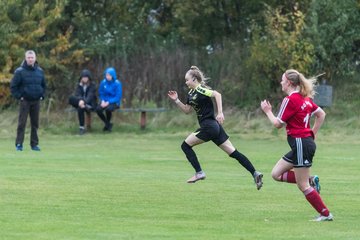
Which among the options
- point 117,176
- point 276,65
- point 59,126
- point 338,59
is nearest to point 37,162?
point 117,176

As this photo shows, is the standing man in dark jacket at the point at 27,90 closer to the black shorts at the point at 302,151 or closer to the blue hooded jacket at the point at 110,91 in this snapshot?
the blue hooded jacket at the point at 110,91

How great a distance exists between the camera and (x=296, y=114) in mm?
11453

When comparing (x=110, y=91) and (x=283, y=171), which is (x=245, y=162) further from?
(x=110, y=91)

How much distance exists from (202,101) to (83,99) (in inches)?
511

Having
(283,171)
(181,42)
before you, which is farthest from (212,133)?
(181,42)

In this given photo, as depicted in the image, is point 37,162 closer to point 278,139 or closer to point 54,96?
point 278,139

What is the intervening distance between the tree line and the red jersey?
18169mm

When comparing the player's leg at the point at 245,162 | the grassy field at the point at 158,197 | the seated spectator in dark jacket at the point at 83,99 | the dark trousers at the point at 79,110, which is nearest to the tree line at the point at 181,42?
the seated spectator in dark jacket at the point at 83,99

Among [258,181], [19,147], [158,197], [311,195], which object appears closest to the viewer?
[311,195]

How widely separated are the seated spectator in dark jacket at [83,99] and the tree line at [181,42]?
2790mm

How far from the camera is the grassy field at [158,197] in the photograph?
10414 mm

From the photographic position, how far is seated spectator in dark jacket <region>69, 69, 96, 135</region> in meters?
28.1

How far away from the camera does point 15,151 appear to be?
73.0ft

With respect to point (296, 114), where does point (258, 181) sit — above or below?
below
